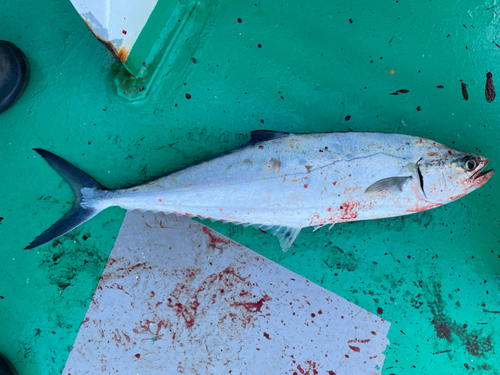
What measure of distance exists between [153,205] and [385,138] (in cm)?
178

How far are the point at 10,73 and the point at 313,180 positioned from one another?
7.88 feet

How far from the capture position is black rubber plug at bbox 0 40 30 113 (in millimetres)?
2217

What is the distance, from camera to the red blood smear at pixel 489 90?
2.48 m

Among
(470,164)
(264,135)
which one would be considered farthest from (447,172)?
(264,135)

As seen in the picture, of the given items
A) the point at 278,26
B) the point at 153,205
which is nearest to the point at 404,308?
the point at 153,205

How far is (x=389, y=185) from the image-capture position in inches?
84.4

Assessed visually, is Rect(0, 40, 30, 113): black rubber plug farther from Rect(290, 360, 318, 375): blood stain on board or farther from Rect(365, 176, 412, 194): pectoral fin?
Rect(290, 360, 318, 375): blood stain on board

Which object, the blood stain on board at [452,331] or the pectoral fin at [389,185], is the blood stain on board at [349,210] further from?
the blood stain on board at [452,331]

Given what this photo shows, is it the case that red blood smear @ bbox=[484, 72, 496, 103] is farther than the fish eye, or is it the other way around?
red blood smear @ bbox=[484, 72, 496, 103]

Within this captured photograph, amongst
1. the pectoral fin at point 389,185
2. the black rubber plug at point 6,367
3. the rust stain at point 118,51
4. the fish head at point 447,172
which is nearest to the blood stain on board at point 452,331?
the fish head at point 447,172

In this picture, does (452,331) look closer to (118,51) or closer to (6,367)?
(118,51)

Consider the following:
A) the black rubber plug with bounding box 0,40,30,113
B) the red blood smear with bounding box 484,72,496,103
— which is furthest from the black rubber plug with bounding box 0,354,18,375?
the red blood smear with bounding box 484,72,496,103

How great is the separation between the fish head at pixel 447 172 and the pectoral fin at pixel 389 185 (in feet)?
0.46

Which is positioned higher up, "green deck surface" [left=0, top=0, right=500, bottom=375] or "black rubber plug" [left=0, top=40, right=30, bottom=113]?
"black rubber plug" [left=0, top=40, right=30, bottom=113]
